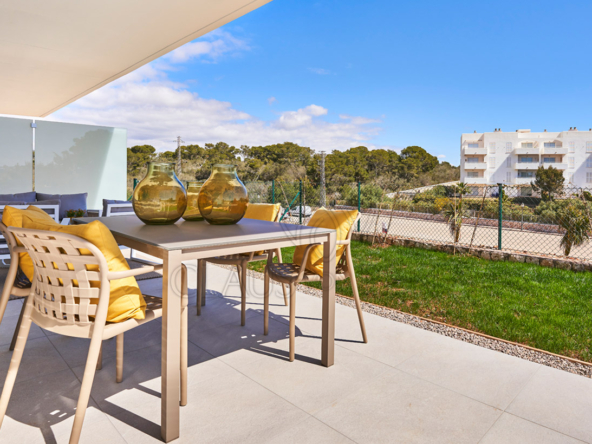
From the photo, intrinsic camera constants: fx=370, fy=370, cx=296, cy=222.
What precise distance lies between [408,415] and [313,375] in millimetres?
512

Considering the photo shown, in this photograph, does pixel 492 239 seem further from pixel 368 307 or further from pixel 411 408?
pixel 411 408

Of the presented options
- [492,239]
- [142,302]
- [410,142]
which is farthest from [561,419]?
[410,142]

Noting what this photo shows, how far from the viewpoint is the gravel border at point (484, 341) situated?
204 centimetres

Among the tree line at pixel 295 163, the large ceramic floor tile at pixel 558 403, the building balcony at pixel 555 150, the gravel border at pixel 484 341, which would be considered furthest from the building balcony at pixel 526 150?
the large ceramic floor tile at pixel 558 403

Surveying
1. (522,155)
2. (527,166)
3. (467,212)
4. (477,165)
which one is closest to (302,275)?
(467,212)

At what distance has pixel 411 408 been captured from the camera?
161cm

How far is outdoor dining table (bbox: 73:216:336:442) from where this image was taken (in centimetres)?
137

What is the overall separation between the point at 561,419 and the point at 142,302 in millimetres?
1803

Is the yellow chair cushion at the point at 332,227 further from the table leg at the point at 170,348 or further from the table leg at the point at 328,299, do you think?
the table leg at the point at 170,348

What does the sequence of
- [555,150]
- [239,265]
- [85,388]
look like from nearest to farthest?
[85,388] < [239,265] < [555,150]

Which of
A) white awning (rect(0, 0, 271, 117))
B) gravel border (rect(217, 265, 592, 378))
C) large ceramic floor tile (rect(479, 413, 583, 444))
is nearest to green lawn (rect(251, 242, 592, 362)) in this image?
gravel border (rect(217, 265, 592, 378))

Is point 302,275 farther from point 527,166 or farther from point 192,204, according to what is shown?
point 527,166

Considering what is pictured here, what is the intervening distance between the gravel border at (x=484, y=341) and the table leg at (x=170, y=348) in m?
1.80

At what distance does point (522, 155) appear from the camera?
52438 mm
